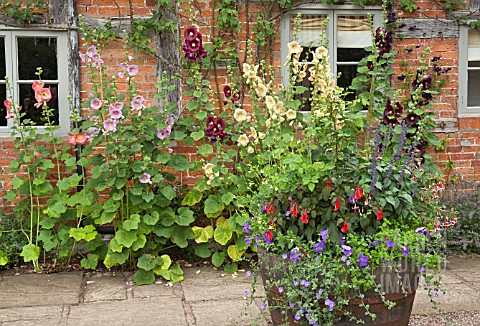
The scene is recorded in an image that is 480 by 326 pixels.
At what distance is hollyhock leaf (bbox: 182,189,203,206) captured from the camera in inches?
228

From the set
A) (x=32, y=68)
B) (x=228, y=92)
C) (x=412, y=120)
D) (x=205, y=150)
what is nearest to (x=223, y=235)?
(x=205, y=150)

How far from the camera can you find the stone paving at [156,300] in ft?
14.8

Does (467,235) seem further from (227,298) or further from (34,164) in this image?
(34,164)

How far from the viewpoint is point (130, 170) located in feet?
18.1

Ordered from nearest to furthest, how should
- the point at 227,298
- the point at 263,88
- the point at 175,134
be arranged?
the point at 263,88, the point at 227,298, the point at 175,134

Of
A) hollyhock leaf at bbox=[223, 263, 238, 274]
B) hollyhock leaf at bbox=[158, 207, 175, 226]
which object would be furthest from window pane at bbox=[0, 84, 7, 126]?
hollyhock leaf at bbox=[223, 263, 238, 274]

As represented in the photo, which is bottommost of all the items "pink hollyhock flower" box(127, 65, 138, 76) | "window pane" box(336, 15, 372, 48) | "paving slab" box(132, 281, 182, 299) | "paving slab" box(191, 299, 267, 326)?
"paving slab" box(191, 299, 267, 326)

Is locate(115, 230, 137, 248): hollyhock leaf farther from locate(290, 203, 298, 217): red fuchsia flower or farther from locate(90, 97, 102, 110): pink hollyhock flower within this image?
locate(290, 203, 298, 217): red fuchsia flower

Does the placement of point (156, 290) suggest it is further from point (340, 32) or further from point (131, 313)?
point (340, 32)

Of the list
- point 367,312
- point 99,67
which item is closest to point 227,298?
point 367,312

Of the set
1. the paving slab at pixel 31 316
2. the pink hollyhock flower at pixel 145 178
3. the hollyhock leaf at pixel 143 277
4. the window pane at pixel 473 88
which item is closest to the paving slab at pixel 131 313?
the paving slab at pixel 31 316

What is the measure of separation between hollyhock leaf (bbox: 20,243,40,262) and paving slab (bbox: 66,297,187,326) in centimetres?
86

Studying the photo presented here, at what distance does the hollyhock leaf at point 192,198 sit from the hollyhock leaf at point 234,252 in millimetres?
479

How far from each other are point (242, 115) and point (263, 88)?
0.46 m
